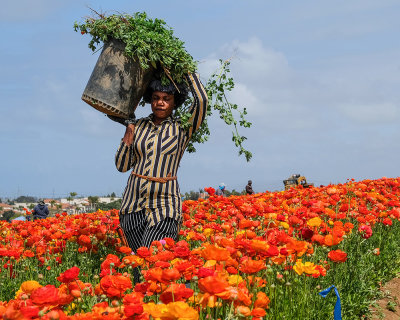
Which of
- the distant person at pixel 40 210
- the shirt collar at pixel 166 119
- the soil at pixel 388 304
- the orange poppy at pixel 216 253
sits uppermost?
the shirt collar at pixel 166 119

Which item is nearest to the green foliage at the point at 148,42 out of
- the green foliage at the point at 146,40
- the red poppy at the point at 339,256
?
the green foliage at the point at 146,40

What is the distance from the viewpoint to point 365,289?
4969 millimetres

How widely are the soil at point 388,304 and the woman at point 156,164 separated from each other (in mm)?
2354

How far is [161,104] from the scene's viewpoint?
15.4ft

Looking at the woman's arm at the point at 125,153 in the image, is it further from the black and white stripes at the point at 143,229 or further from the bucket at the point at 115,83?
the black and white stripes at the point at 143,229

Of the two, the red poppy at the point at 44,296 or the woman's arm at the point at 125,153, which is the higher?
the woman's arm at the point at 125,153

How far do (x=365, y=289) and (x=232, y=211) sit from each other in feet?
5.25

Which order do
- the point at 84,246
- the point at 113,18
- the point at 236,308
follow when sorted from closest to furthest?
the point at 236,308 < the point at 113,18 < the point at 84,246

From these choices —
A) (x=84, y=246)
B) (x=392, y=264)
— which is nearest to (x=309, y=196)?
(x=392, y=264)

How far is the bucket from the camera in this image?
446 cm

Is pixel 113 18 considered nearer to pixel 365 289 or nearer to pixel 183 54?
pixel 183 54

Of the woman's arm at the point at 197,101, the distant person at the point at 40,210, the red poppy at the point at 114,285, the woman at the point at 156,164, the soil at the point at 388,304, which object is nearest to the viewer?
the red poppy at the point at 114,285

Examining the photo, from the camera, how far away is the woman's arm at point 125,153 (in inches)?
185

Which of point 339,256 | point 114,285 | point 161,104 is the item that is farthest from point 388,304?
point 114,285
